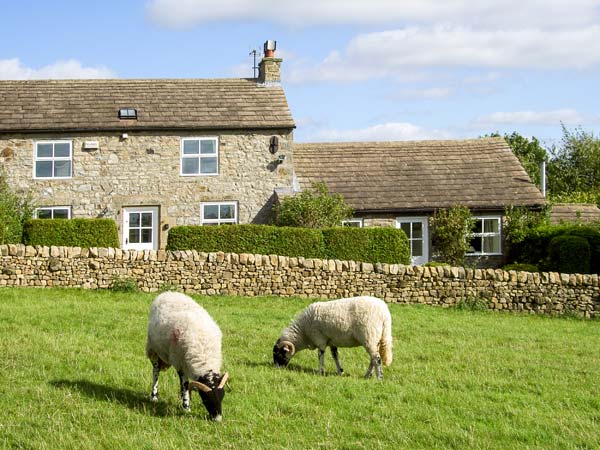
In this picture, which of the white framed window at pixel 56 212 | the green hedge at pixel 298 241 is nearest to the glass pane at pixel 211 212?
the white framed window at pixel 56 212

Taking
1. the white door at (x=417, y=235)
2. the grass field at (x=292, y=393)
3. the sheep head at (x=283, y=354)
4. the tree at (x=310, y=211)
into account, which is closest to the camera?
the grass field at (x=292, y=393)

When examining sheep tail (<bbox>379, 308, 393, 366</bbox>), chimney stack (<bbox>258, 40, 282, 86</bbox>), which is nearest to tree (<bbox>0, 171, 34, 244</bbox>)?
chimney stack (<bbox>258, 40, 282, 86</bbox>)

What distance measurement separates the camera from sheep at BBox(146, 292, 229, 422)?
362 inches

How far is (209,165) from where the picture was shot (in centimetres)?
2862

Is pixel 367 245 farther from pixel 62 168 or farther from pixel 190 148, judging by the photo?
pixel 62 168

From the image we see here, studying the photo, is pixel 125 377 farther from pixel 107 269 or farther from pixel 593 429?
pixel 107 269

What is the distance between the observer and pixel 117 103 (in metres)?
29.2

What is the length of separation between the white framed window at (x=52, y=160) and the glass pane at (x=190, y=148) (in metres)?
3.88

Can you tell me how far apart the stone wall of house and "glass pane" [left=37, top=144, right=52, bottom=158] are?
0.80 ft

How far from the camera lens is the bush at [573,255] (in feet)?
83.5

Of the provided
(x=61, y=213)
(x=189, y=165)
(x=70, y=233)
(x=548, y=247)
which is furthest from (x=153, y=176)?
(x=548, y=247)

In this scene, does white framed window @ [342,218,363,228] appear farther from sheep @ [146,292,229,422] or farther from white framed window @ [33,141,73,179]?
sheep @ [146,292,229,422]

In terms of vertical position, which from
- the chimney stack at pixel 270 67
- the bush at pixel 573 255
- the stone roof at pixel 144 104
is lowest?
the bush at pixel 573 255

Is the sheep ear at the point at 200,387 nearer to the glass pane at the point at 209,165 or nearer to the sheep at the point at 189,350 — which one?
the sheep at the point at 189,350
